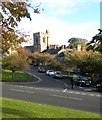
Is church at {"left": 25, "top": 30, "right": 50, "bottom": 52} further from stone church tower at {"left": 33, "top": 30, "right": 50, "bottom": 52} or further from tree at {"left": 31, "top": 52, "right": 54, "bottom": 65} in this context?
tree at {"left": 31, "top": 52, "right": 54, "bottom": 65}

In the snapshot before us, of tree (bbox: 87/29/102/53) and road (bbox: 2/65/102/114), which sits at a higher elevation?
tree (bbox: 87/29/102/53)

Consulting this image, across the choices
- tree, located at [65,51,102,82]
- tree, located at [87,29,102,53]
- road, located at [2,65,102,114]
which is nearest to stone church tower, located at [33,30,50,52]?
tree, located at [65,51,102,82]

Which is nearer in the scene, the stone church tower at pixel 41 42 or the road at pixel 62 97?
the road at pixel 62 97

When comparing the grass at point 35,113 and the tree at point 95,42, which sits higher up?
the tree at point 95,42

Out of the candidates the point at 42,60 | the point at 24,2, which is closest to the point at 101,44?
the point at 24,2

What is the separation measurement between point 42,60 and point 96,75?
163ft

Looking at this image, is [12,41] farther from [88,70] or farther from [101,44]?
[88,70]

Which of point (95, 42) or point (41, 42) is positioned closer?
point (95, 42)

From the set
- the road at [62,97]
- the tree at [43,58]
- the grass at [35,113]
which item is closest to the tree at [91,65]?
the road at [62,97]

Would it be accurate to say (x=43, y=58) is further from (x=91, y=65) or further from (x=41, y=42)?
(x=91, y=65)

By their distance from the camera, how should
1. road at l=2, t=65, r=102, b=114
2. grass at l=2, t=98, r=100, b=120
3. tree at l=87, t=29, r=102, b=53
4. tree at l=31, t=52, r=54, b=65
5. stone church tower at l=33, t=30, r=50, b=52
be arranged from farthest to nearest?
1. stone church tower at l=33, t=30, r=50, b=52
2. tree at l=31, t=52, r=54, b=65
3. road at l=2, t=65, r=102, b=114
4. grass at l=2, t=98, r=100, b=120
5. tree at l=87, t=29, r=102, b=53

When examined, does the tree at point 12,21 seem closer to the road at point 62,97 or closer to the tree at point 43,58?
the road at point 62,97

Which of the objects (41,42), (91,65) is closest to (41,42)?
(41,42)

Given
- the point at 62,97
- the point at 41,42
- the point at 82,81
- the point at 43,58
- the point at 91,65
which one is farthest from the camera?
the point at 41,42
